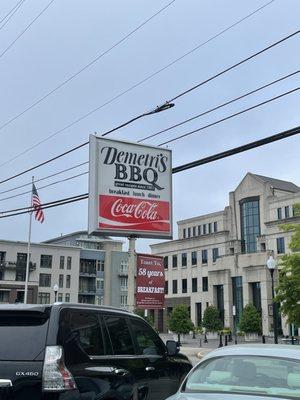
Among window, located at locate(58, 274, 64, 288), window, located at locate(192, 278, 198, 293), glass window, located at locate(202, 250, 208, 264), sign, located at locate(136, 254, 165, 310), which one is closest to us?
sign, located at locate(136, 254, 165, 310)

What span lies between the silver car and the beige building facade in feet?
220

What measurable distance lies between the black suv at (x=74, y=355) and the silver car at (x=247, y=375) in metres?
1.24

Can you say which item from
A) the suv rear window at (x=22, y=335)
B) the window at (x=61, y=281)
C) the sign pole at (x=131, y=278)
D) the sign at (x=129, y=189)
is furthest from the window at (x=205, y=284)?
the suv rear window at (x=22, y=335)

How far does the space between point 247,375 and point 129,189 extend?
11712mm

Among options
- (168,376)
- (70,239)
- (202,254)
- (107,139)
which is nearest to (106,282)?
(70,239)

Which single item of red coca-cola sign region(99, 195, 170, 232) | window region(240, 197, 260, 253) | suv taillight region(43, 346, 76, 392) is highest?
window region(240, 197, 260, 253)

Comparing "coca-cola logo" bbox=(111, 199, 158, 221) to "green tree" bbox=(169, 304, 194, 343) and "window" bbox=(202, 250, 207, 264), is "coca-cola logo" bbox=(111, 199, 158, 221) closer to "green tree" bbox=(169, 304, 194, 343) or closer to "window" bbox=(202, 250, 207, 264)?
"green tree" bbox=(169, 304, 194, 343)

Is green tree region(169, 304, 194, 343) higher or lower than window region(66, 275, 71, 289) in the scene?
lower

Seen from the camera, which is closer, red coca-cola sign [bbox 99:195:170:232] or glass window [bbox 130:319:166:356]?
glass window [bbox 130:319:166:356]

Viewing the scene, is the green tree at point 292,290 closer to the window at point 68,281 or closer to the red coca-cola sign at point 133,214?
the red coca-cola sign at point 133,214

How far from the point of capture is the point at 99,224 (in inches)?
628

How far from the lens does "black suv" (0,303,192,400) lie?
570 cm

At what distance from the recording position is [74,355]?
6.16m

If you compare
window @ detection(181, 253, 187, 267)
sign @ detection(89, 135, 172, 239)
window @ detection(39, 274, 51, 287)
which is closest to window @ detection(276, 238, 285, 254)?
window @ detection(181, 253, 187, 267)
